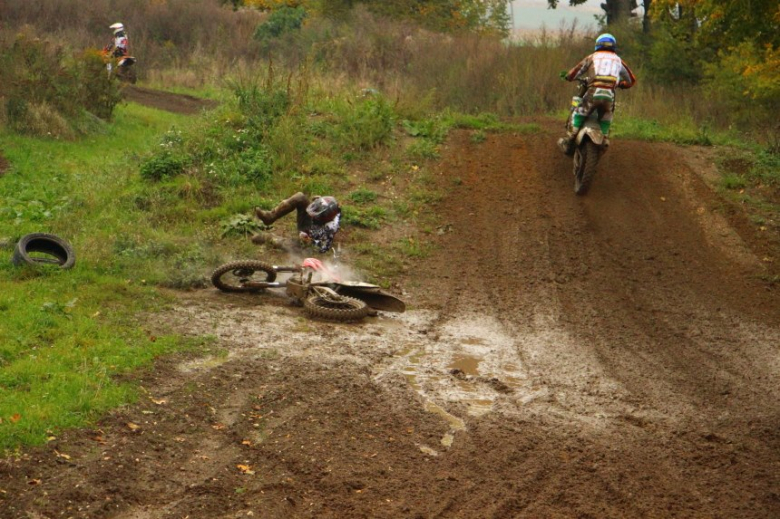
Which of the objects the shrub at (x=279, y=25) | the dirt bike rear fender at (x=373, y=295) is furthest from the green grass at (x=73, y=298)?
Result: the shrub at (x=279, y=25)

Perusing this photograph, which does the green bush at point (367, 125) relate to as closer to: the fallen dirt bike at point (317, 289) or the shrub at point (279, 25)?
the fallen dirt bike at point (317, 289)

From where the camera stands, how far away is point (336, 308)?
1055cm

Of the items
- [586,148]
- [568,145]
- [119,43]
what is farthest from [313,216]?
[119,43]

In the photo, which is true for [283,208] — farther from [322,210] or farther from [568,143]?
[568,143]

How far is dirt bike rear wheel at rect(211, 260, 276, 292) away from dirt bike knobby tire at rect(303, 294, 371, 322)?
2.17ft

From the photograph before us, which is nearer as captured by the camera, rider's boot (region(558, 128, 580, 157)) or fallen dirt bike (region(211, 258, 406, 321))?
fallen dirt bike (region(211, 258, 406, 321))

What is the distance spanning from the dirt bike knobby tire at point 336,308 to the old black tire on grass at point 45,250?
269cm

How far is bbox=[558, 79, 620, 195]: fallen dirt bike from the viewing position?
15.3m

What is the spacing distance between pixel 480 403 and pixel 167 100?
2109 centimetres

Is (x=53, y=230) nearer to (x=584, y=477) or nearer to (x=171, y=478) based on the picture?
(x=171, y=478)

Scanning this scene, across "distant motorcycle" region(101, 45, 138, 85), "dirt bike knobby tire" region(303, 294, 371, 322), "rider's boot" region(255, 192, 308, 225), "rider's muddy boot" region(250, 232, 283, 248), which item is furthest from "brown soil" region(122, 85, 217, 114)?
"dirt bike knobby tire" region(303, 294, 371, 322)

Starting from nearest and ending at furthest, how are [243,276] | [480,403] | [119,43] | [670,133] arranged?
[480,403]
[243,276]
[670,133]
[119,43]

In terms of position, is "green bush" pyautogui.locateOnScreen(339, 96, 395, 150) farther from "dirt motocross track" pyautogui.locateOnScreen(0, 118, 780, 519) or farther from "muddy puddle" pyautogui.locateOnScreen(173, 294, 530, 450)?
"muddy puddle" pyautogui.locateOnScreen(173, 294, 530, 450)

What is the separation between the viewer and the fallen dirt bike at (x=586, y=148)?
15.3 m
